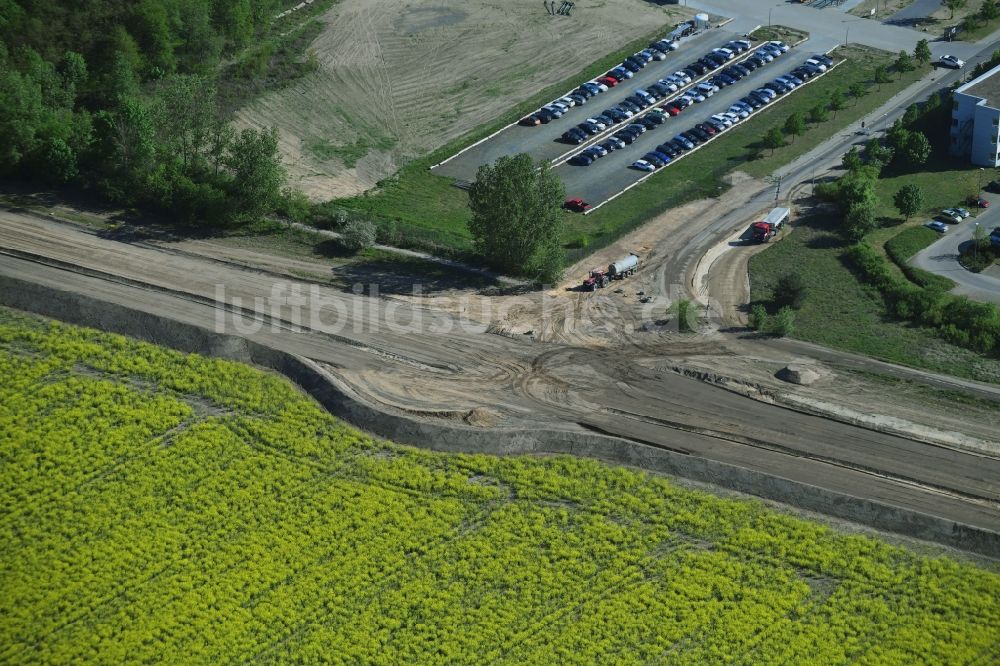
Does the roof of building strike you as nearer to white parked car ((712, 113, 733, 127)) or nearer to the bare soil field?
white parked car ((712, 113, 733, 127))

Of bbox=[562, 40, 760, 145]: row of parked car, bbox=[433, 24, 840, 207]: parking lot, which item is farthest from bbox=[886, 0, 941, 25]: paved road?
bbox=[562, 40, 760, 145]: row of parked car

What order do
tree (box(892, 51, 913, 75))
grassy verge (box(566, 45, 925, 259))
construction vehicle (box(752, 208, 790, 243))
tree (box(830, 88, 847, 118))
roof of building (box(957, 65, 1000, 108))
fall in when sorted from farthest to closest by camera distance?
1. tree (box(892, 51, 913, 75))
2. tree (box(830, 88, 847, 118))
3. roof of building (box(957, 65, 1000, 108))
4. grassy verge (box(566, 45, 925, 259))
5. construction vehicle (box(752, 208, 790, 243))

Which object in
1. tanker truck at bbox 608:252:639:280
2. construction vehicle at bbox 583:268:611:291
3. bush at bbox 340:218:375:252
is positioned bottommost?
construction vehicle at bbox 583:268:611:291

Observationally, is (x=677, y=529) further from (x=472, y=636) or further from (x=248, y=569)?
(x=248, y=569)

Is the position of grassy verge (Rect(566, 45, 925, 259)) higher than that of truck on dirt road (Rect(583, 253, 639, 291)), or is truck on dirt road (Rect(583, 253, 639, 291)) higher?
grassy verge (Rect(566, 45, 925, 259))

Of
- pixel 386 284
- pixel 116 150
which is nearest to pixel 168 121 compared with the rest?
pixel 116 150

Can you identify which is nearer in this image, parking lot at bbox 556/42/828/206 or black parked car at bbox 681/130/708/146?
parking lot at bbox 556/42/828/206

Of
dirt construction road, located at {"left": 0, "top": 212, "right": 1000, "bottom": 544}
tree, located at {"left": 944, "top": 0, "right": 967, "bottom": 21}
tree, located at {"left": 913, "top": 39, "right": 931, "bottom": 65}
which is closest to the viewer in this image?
dirt construction road, located at {"left": 0, "top": 212, "right": 1000, "bottom": 544}
